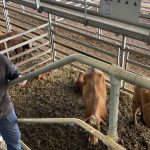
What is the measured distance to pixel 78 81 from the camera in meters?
5.79

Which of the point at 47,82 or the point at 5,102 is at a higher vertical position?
the point at 5,102

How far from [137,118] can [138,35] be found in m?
2.25

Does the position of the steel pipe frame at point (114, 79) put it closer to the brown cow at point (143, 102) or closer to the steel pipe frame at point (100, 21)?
the steel pipe frame at point (100, 21)

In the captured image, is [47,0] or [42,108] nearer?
[47,0]

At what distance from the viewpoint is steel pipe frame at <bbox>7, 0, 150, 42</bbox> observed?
3119mm

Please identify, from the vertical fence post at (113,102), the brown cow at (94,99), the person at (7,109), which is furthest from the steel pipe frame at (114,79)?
the brown cow at (94,99)

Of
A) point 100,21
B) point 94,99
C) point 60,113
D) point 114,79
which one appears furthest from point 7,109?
point 60,113

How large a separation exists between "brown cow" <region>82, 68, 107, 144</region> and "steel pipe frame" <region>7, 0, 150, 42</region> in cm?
128

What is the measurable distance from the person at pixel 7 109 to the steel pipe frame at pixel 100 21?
1.23m

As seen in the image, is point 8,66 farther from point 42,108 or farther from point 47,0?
point 42,108

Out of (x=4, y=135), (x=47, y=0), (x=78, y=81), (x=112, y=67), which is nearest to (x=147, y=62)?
(x=78, y=81)

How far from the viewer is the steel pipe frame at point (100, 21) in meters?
3.12

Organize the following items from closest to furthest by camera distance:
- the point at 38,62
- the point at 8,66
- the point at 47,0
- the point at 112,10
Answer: the point at 8,66 → the point at 112,10 → the point at 47,0 → the point at 38,62

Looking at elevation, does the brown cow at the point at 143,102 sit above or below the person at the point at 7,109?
below
